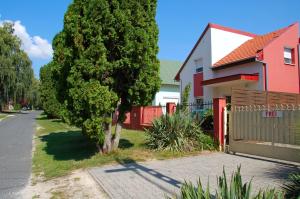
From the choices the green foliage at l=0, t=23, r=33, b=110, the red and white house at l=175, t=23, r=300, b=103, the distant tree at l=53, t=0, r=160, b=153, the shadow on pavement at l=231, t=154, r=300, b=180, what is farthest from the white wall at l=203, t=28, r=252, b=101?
the green foliage at l=0, t=23, r=33, b=110

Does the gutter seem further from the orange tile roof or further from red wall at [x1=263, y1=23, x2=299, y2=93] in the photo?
red wall at [x1=263, y1=23, x2=299, y2=93]

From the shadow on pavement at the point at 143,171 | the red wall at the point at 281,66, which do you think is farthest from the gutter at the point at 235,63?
the shadow on pavement at the point at 143,171

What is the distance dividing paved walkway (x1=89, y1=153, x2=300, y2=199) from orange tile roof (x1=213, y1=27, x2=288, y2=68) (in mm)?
11131

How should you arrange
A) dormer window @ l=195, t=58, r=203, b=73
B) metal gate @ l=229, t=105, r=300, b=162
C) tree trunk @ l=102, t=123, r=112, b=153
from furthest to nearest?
dormer window @ l=195, t=58, r=203, b=73 → tree trunk @ l=102, t=123, r=112, b=153 → metal gate @ l=229, t=105, r=300, b=162

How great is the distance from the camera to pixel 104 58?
10422 mm

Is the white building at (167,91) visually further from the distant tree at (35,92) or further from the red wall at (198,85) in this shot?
the distant tree at (35,92)

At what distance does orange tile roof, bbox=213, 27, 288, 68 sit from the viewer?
20744 millimetres

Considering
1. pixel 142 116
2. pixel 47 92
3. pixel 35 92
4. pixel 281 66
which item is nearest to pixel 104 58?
pixel 142 116

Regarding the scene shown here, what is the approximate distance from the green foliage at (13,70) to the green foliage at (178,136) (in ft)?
144

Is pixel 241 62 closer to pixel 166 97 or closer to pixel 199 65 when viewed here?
pixel 199 65

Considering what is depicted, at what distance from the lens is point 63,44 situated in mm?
11297

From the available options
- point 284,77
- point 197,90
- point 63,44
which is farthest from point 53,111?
point 63,44

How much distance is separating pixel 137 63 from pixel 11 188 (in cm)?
520

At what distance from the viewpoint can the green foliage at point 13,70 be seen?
2005 inches
